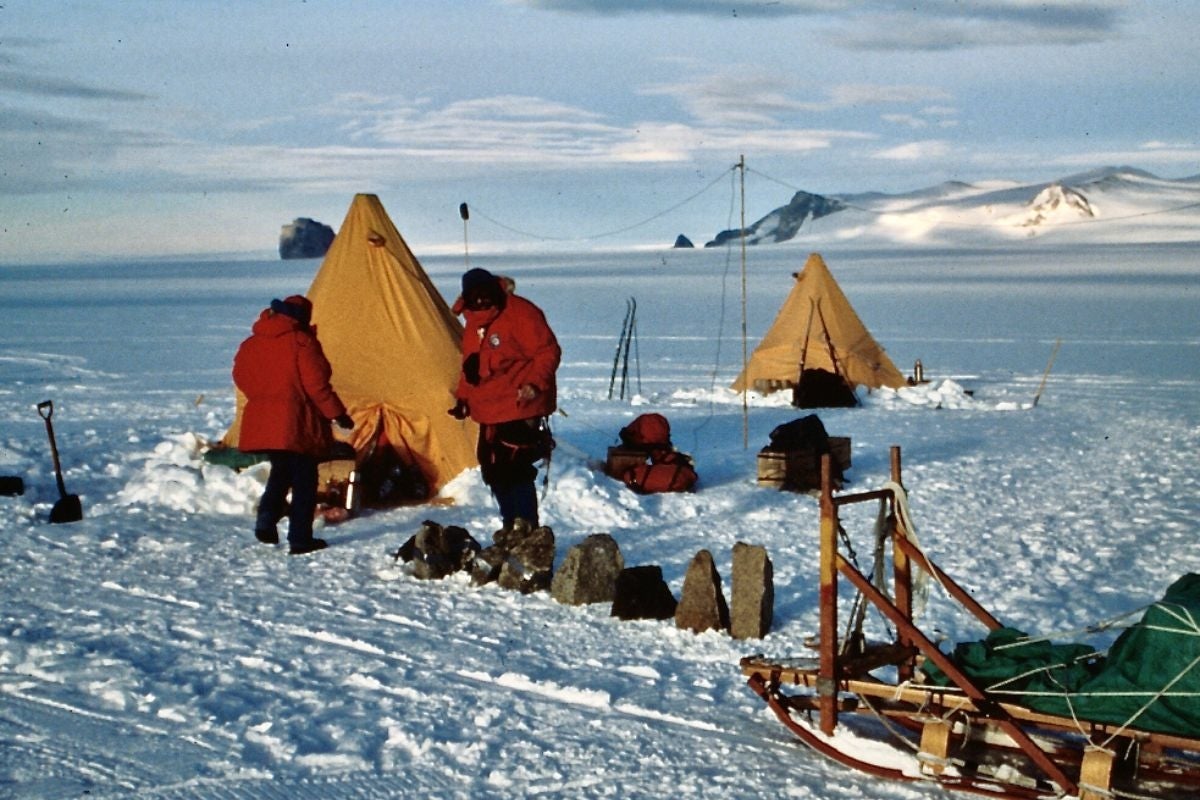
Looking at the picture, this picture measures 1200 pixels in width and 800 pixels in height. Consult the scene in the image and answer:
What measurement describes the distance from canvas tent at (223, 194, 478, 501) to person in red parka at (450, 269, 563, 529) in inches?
78.6

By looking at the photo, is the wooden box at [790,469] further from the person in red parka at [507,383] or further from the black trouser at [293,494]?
the black trouser at [293,494]

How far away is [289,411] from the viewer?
24.1ft

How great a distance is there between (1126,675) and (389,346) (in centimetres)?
656

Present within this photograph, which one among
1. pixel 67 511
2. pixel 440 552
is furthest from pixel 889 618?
pixel 67 511

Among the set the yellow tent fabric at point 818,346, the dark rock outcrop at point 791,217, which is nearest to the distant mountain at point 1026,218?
the dark rock outcrop at point 791,217

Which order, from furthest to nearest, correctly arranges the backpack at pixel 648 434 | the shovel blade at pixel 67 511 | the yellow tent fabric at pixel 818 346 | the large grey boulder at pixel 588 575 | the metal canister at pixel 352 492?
the yellow tent fabric at pixel 818 346 < the backpack at pixel 648 434 < the metal canister at pixel 352 492 < the shovel blade at pixel 67 511 < the large grey boulder at pixel 588 575

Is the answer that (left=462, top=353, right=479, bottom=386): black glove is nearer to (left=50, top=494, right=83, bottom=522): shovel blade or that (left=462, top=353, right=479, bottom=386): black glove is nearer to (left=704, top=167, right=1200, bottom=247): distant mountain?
(left=50, top=494, right=83, bottom=522): shovel blade

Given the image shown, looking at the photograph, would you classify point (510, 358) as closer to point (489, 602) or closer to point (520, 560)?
point (520, 560)

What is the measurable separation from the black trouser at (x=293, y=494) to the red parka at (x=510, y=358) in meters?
1.10

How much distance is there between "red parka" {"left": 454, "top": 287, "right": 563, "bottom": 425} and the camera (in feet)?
23.2

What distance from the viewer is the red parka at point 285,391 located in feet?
24.1

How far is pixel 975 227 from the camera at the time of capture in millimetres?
171000

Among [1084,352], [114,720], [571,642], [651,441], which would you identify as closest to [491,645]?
[571,642]

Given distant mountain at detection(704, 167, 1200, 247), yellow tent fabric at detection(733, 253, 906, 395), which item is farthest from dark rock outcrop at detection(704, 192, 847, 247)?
yellow tent fabric at detection(733, 253, 906, 395)
